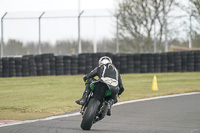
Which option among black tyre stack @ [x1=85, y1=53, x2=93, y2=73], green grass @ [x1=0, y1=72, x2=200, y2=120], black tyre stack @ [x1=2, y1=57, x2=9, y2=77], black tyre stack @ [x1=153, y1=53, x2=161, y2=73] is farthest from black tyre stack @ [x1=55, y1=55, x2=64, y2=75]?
black tyre stack @ [x1=153, y1=53, x2=161, y2=73]

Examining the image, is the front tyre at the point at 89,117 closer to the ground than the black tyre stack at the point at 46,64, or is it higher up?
closer to the ground

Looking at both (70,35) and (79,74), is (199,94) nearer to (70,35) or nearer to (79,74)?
(79,74)

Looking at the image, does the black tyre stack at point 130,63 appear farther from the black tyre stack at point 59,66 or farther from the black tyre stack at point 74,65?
the black tyre stack at point 59,66

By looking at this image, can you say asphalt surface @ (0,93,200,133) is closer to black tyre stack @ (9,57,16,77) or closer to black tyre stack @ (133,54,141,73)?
black tyre stack @ (133,54,141,73)

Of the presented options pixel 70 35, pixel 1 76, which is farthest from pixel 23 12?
pixel 1 76

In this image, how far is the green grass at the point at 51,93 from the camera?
12125mm

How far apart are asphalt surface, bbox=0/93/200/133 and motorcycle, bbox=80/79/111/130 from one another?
190 millimetres

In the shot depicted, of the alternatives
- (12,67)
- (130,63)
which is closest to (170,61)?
(130,63)

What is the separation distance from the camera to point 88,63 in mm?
24016

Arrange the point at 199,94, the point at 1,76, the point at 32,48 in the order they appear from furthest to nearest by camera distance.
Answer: the point at 32,48 → the point at 1,76 → the point at 199,94

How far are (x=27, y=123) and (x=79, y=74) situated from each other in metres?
14.6

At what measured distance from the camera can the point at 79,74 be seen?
2409 centimetres

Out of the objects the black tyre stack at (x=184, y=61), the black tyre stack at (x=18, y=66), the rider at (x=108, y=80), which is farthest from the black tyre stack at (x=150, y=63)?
the rider at (x=108, y=80)

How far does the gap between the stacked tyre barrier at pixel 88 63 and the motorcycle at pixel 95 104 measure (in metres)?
Answer: 14.9
